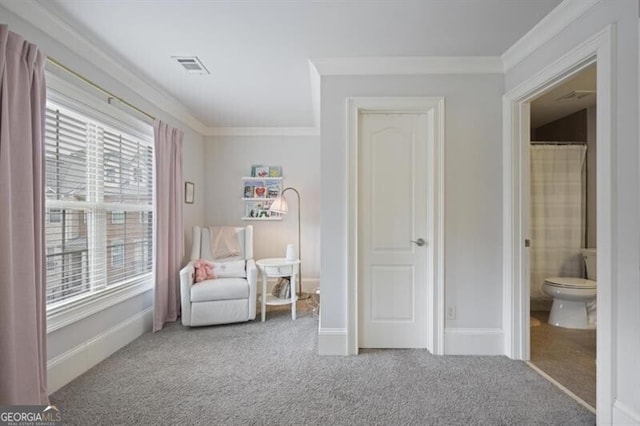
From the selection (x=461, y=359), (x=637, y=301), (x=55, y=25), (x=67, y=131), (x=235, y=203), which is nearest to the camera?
(x=637, y=301)

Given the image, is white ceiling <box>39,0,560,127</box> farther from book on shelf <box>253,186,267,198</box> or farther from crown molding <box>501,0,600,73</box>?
book on shelf <box>253,186,267,198</box>

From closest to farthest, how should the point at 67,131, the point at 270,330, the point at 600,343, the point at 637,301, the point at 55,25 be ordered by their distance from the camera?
the point at 637,301
the point at 600,343
the point at 55,25
the point at 67,131
the point at 270,330

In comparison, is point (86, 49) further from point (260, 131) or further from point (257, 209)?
point (257, 209)

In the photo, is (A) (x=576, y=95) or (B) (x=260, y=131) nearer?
(A) (x=576, y=95)

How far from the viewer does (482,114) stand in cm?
259

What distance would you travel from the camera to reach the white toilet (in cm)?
304

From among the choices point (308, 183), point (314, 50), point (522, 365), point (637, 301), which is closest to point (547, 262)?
point (522, 365)

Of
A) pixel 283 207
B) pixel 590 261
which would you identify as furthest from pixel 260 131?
pixel 590 261

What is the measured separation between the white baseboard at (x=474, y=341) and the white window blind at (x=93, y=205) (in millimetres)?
2841

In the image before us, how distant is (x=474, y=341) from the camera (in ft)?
8.43

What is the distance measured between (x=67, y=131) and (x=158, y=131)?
3.07 ft

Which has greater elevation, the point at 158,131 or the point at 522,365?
the point at 158,131

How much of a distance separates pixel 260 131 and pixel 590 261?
4319mm

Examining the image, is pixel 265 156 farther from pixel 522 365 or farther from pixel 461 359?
pixel 522 365
